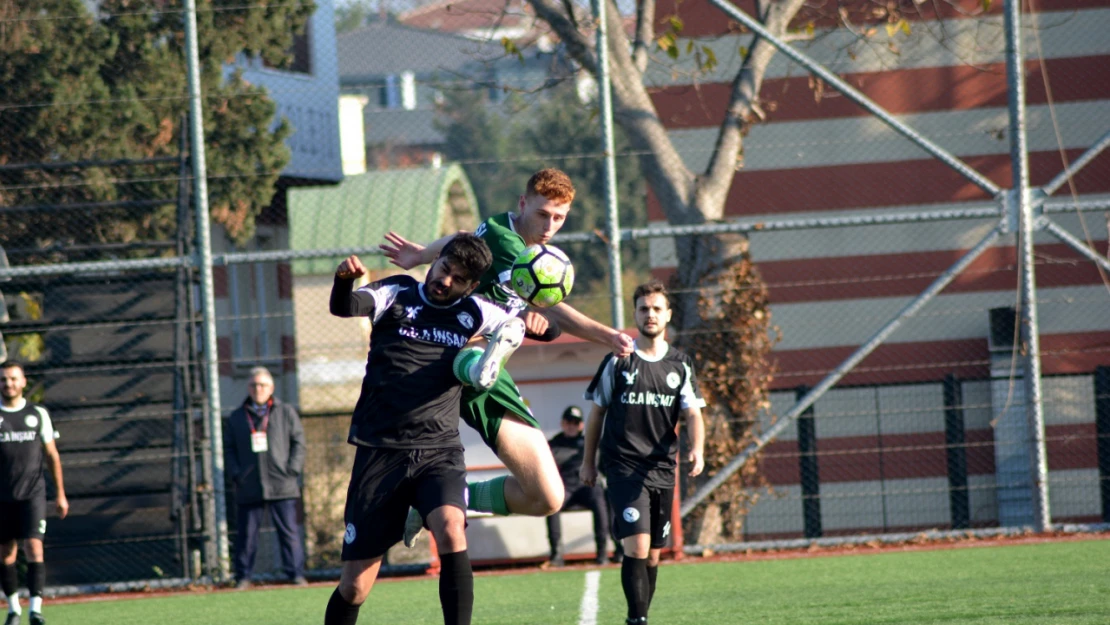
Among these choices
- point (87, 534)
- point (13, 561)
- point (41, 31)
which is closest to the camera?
point (13, 561)

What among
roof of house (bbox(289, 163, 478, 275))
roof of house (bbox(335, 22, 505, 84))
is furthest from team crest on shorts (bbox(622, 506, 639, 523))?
roof of house (bbox(335, 22, 505, 84))

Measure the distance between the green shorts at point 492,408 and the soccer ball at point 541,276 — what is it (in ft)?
1.22

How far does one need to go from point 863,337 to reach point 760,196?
78.0 inches

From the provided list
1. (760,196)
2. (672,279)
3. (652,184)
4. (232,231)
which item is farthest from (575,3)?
(232,231)

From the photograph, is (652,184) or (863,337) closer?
(652,184)

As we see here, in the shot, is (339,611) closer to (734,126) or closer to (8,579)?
(8,579)

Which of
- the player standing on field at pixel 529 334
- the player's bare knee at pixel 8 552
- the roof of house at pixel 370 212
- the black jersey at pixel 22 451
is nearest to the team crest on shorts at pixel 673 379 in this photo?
the player standing on field at pixel 529 334

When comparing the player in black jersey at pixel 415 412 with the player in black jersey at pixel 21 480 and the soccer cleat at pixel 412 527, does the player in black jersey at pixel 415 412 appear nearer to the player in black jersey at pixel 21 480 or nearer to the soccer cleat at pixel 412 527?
the soccer cleat at pixel 412 527

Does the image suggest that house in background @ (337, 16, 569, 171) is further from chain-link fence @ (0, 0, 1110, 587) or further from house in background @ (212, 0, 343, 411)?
chain-link fence @ (0, 0, 1110, 587)

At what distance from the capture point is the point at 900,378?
51.0 ft

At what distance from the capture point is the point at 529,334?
223 inches

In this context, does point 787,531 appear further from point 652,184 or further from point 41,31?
point 41,31

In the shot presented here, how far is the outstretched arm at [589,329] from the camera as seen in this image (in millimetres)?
5719

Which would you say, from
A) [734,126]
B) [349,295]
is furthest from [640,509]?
[734,126]
